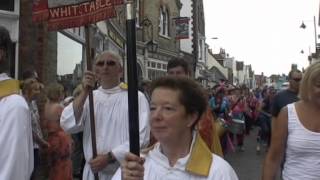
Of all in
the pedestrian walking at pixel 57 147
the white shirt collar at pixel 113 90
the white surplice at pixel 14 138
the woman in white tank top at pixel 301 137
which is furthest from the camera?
the pedestrian walking at pixel 57 147

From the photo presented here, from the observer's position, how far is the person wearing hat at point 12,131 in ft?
9.84

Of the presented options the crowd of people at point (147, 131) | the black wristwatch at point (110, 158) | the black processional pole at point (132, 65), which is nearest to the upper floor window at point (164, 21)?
the crowd of people at point (147, 131)

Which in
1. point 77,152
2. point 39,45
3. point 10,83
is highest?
point 39,45

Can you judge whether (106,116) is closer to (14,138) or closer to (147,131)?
(147,131)

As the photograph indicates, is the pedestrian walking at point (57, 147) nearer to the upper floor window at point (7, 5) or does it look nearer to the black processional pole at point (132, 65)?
the black processional pole at point (132, 65)

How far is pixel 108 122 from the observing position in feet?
14.6

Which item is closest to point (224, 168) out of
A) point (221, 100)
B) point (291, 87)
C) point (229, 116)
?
point (291, 87)

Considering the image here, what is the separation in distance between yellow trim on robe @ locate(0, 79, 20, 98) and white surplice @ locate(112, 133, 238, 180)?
0.92 meters

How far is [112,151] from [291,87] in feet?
10.9

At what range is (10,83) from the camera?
316cm

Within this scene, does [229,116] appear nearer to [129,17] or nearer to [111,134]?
[111,134]

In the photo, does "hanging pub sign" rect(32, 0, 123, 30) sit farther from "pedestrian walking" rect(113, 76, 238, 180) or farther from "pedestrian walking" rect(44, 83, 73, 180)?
"pedestrian walking" rect(44, 83, 73, 180)

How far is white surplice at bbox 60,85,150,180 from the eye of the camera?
444cm

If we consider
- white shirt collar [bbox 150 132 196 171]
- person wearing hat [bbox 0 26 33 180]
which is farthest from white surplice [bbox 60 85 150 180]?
white shirt collar [bbox 150 132 196 171]
